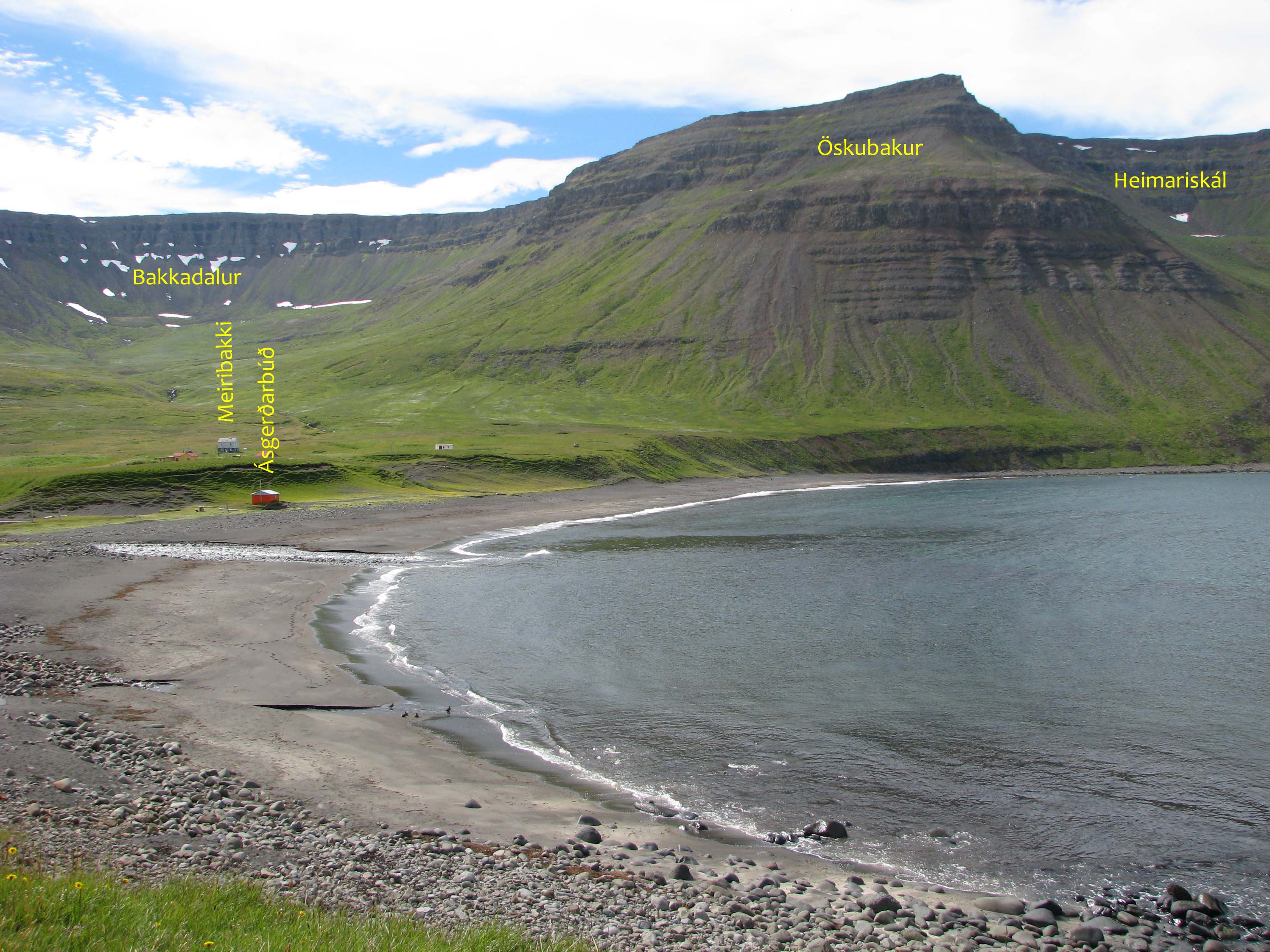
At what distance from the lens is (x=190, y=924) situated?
43.2 ft

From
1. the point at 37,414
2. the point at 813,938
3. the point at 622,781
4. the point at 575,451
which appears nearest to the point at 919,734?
the point at 622,781

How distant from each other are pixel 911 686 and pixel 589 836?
64.2 ft

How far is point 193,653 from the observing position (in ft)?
125

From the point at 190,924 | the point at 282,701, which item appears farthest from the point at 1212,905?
the point at 282,701

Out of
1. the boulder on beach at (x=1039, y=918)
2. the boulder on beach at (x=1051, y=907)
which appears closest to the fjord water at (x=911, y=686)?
the boulder on beach at (x=1051, y=907)

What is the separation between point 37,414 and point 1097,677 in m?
193

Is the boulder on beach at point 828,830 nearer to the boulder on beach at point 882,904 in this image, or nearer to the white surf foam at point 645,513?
the boulder on beach at point 882,904

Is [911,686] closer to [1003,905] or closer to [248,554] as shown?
[1003,905]

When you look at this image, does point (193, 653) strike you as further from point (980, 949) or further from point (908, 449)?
point (908, 449)

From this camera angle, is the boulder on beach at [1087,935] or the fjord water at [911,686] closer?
the boulder on beach at [1087,935]

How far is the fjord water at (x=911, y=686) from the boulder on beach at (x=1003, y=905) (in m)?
1.11

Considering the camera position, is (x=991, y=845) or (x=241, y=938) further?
(x=991, y=845)

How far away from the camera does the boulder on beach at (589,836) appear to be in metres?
21.1

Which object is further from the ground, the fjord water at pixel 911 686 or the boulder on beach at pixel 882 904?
the boulder on beach at pixel 882 904
